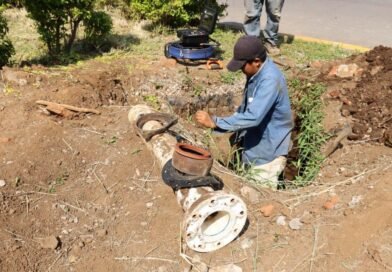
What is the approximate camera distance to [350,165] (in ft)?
16.0

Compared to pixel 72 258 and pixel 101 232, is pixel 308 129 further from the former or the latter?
pixel 72 258

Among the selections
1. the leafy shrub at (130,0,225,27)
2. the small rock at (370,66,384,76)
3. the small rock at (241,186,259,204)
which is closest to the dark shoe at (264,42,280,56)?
the leafy shrub at (130,0,225,27)

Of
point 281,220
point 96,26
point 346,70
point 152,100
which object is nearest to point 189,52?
point 152,100

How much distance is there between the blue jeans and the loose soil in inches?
89.9

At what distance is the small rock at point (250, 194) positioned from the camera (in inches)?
150

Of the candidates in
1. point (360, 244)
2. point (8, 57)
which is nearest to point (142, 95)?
point (8, 57)

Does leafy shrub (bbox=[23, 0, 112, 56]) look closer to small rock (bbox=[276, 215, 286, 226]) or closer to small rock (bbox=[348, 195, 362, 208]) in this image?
small rock (bbox=[276, 215, 286, 226])

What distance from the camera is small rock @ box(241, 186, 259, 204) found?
3823mm

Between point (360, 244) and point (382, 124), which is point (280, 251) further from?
point (382, 124)

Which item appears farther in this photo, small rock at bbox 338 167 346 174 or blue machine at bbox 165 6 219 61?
blue machine at bbox 165 6 219 61

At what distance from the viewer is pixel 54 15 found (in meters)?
6.11

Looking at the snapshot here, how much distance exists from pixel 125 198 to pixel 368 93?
344 cm

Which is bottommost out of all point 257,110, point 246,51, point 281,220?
point 281,220

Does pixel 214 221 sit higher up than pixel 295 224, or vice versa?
pixel 214 221
